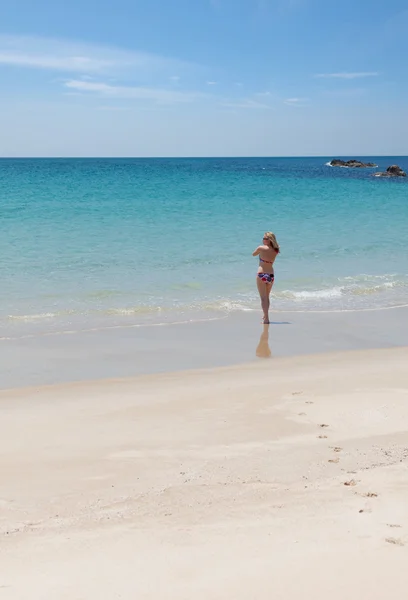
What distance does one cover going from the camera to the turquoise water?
12.0 metres

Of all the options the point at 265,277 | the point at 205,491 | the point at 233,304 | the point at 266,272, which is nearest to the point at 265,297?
the point at 265,277

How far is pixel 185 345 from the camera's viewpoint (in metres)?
9.66

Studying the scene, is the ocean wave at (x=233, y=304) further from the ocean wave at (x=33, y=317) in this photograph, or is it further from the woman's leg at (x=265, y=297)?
the woman's leg at (x=265, y=297)

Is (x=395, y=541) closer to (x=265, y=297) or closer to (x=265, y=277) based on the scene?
(x=265, y=297)

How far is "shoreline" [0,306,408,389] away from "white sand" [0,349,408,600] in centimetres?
82

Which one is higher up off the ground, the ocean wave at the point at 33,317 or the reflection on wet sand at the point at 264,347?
the ocean wave at the point at 33,317

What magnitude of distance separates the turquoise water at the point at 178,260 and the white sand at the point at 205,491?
164 inches

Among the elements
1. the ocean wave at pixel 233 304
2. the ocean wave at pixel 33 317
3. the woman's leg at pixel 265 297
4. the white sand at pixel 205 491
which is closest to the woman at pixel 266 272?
the woman's leg at pixel 265 297

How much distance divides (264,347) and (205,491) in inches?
197

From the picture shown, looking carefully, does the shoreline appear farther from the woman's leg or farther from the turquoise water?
the turquoise water

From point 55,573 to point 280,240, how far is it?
58.7 feet

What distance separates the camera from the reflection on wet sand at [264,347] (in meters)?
9.32

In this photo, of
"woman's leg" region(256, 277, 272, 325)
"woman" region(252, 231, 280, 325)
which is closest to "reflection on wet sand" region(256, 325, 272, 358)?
"woman's leg" region(256, 277, 272, 325)

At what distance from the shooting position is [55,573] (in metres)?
3.74
